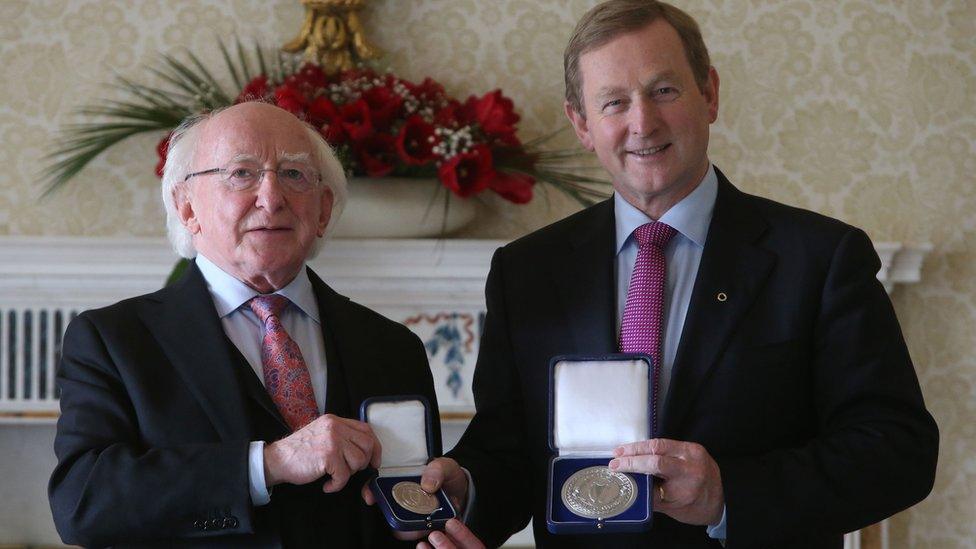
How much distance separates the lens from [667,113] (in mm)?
1958

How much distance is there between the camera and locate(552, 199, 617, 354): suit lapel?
1.94m

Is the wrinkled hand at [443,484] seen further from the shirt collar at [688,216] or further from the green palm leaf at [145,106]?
the green palm leaf at [145,106]

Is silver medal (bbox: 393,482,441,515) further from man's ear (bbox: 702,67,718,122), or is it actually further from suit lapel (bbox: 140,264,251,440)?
man's ear (bbox: 702,67,718,122)

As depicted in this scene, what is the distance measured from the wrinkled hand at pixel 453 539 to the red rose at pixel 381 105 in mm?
1717

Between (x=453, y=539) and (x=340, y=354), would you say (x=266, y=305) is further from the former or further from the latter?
(x=453, y=539)

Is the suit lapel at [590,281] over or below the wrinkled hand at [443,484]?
over

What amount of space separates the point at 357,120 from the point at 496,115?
1.36 feet

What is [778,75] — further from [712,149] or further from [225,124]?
[225,124]

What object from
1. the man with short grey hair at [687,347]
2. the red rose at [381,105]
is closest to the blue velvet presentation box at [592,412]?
the man with short grey hair at [687,347]

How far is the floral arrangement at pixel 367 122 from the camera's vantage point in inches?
130

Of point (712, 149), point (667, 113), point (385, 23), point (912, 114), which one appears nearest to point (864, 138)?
point (912, 114)

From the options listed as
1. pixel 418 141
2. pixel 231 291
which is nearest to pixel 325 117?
pixel 418 141

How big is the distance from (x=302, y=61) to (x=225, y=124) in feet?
5.14

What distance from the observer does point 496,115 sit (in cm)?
343
